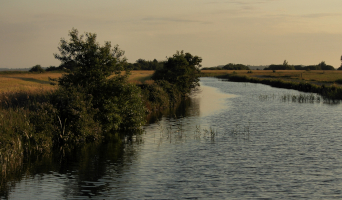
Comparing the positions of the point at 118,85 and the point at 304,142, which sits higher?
the point at 118,85

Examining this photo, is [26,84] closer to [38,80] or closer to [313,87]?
[38,80]

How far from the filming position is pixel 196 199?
47.9 ft

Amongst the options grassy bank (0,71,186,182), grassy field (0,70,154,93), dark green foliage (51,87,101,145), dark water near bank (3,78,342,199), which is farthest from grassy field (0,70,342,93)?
dark water near bank (3,78,342,199)

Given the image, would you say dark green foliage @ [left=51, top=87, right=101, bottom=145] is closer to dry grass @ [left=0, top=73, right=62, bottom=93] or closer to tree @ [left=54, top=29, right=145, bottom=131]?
tree @ [left=54, top=29, right=145, bottom=131]

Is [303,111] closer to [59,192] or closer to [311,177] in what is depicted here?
[311,177]

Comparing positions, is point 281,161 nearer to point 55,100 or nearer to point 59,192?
point 59,192

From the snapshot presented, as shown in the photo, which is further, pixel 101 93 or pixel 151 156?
pixel 101 93

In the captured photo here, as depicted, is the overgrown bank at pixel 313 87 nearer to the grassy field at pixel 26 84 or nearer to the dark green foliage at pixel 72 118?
the grassy field at pixel 26 84

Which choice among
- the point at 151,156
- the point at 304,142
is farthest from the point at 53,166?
the point at 304,142

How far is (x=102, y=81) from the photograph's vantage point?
28.5 metres

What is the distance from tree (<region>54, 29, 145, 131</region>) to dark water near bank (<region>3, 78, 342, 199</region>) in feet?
7.87

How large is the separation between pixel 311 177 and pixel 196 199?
22.4 feet

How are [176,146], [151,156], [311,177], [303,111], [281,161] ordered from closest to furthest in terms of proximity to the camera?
[311,177], [281,161], [151,156], [176,146], [303,111]

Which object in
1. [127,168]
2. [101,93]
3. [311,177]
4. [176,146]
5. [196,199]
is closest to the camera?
[196,199]
